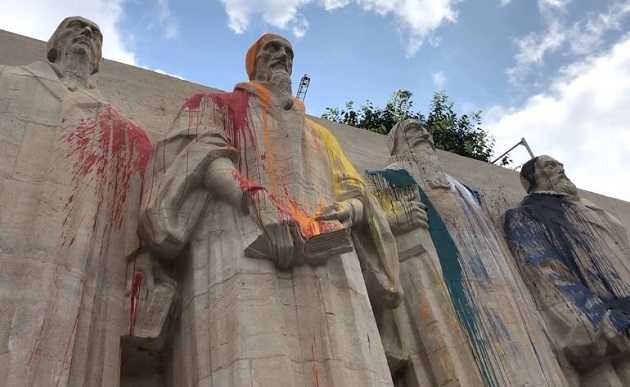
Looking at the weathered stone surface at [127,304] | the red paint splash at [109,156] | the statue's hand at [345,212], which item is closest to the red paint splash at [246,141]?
the statue's hand at [345,212]

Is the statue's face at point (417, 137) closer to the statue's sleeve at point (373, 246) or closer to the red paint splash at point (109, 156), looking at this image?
the statue's sleeve at point (373, 246)

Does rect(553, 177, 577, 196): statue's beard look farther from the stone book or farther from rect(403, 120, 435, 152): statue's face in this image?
the stone book

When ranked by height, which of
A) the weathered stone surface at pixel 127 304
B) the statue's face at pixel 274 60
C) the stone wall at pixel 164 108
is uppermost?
the stone wall at pixel 164 108

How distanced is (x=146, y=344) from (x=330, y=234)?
1.27 metres

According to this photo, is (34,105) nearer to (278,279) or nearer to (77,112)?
(77,112)

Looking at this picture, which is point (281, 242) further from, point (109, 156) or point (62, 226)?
point (109, 156)

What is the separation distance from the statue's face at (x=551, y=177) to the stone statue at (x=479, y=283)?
3.89 ft

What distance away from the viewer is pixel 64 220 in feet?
13.7

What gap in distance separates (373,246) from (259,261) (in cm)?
127

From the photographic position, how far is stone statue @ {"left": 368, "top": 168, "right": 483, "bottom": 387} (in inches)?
200

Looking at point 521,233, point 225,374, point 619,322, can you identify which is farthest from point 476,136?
point 225,374

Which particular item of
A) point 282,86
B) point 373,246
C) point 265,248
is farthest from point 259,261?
point 282,86

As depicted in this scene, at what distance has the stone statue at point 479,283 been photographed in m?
5.36

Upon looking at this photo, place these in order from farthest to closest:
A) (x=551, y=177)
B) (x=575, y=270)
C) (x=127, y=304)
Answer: (x=551, y=177)
(x=575, y=270)
(x=127, y=304)
